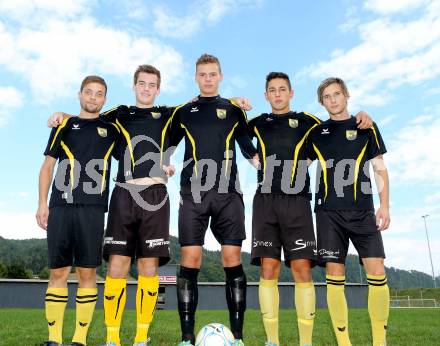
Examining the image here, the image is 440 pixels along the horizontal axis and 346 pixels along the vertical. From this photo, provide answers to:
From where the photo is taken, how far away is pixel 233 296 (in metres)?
5.07

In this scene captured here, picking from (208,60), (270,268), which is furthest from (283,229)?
(208,60)

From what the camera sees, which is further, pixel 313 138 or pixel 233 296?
pixel 313 138

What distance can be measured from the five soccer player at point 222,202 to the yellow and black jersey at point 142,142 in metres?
0.01

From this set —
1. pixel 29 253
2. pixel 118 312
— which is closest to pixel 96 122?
pixel 118 312

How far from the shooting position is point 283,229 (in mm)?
5434

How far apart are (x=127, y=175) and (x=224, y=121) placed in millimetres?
1429

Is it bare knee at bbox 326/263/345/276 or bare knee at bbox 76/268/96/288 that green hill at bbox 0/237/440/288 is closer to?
bare knee at bbox 326/263/345/276

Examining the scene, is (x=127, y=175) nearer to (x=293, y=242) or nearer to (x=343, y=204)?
(x=293, y=242)

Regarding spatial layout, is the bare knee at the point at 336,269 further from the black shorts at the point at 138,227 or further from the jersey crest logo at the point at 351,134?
the black shorts at the point at 138,227

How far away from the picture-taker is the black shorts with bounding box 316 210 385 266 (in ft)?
17.9

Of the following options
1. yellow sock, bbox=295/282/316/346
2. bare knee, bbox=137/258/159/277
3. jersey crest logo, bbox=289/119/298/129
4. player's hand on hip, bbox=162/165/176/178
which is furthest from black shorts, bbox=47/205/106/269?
jersey crest logo, bbox=289/119/298/129

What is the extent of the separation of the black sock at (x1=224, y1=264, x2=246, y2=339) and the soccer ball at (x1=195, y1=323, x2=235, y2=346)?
1.52 ft

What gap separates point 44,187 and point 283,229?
3156mm

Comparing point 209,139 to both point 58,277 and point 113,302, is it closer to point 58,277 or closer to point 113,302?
point 113,302
